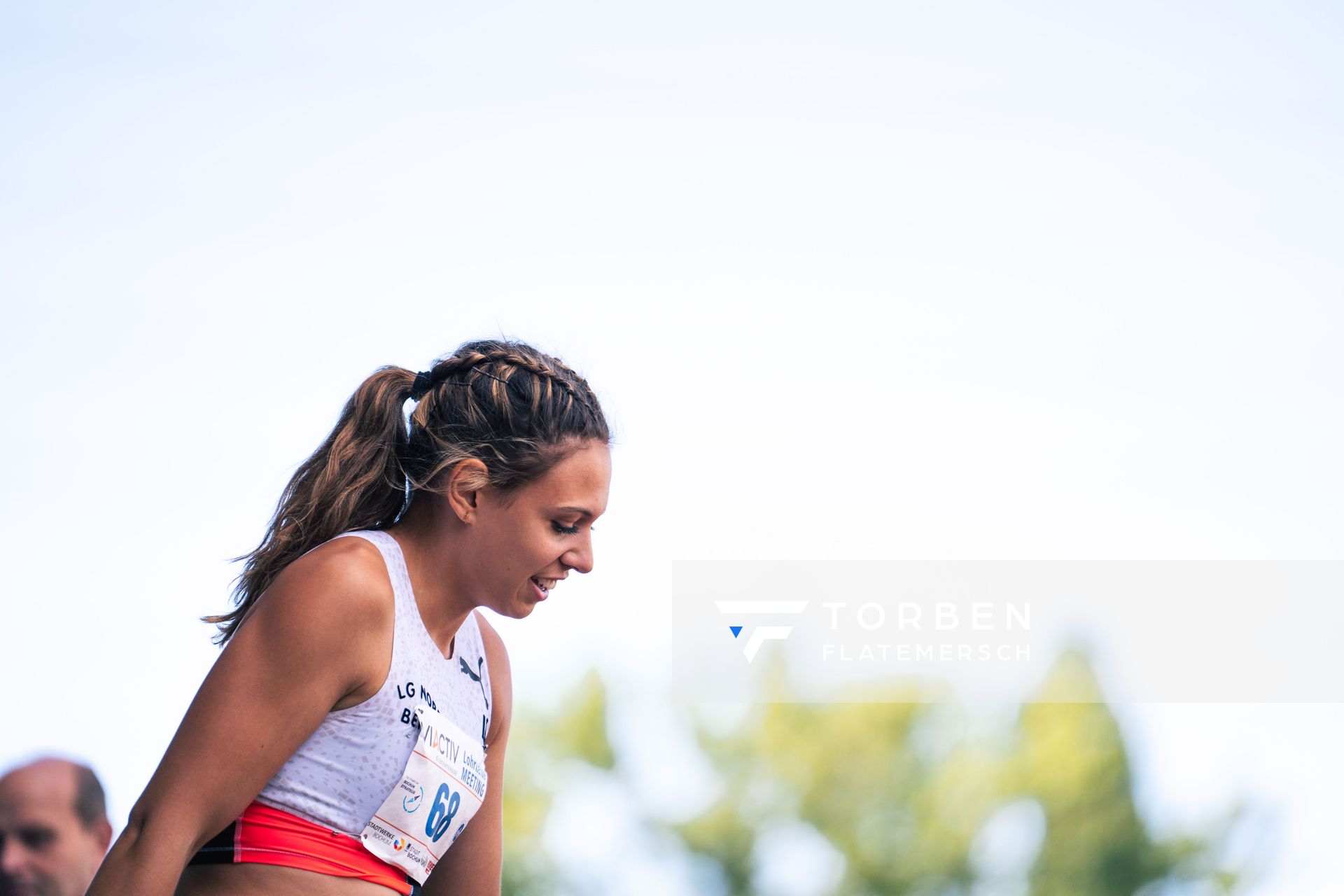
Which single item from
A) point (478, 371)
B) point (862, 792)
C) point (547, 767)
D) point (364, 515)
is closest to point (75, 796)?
point (364, 515)

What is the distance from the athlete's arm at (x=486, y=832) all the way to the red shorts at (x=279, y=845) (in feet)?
1.42

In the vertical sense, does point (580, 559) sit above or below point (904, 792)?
below

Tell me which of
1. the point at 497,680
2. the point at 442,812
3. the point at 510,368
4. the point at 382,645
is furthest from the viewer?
the point at 497,680

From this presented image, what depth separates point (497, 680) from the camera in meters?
2.31

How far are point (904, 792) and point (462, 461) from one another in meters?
13.9

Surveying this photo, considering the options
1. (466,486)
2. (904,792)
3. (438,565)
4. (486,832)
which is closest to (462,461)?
(466,486)

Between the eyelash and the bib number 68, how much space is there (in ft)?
1.33

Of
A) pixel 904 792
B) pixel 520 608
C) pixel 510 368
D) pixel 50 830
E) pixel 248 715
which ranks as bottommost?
pixel 248 715

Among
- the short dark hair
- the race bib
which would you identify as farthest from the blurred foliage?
the race bib

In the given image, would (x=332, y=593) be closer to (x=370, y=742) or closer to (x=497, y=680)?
(x=370, y=742)

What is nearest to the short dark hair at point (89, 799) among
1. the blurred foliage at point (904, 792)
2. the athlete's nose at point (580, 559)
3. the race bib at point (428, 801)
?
the race bib at point (428, 801)

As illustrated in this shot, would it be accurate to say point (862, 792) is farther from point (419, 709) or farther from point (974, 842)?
point (419, 709)

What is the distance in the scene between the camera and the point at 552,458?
6.77ft

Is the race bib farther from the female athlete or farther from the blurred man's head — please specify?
the blurred man's head
